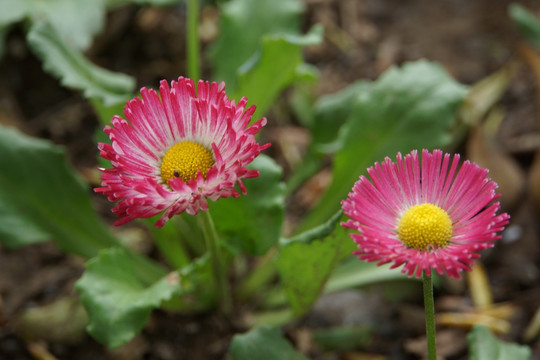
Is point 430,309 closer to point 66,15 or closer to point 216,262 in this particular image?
point 216,262

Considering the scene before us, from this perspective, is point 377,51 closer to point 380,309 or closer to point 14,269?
point 380,309

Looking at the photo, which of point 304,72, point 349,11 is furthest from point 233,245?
point 349,11

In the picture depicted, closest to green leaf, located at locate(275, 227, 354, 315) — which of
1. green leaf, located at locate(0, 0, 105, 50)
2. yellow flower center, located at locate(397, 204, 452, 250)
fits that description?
yellow flower center, located at locate(397, 204, 452, 250)

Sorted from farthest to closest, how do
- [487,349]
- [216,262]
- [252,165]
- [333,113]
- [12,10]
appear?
[333,113] → [12,10] → [216,262] → [252,165] → [487,349]

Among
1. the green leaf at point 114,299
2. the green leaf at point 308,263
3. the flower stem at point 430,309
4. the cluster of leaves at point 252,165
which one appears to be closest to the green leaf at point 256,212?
the cluster of leaves at point 252,165

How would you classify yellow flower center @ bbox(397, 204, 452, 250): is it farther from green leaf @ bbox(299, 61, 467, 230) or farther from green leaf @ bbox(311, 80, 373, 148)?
green leaf @ bbox(311, 80, 373, 148)

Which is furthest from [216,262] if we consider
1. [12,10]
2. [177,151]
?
[12,10]

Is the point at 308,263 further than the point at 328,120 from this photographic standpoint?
No
